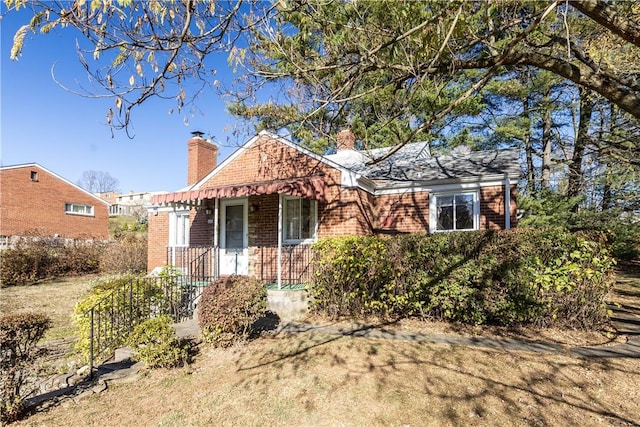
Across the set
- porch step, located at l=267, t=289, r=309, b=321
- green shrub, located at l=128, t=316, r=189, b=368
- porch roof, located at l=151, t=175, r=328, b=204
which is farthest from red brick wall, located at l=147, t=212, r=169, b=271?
green shrub, located at l=128, t=316, r=189, b=368

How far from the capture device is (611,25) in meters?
4.33

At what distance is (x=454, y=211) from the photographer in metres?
11.7

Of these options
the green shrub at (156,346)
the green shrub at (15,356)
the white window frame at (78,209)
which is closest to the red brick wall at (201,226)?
the green shrub at (156,346)

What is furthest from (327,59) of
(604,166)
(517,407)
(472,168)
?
(604,166)

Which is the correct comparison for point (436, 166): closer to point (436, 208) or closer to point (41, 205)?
point (436, 208)

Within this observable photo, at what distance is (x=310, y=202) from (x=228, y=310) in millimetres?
5935

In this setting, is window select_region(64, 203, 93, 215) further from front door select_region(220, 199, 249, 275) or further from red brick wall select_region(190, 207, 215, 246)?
front door select_region(220, 199, 249, 275)

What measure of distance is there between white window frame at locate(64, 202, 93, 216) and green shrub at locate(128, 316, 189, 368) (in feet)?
97.3

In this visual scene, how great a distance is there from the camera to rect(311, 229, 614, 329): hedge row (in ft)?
22.4

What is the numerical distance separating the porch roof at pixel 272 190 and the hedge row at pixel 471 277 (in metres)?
2.48

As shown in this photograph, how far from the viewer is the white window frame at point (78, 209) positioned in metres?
29.6

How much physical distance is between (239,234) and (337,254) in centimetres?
567

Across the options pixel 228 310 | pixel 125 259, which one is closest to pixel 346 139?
pixel 228 310

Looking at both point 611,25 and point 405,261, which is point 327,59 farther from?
point 405,261
